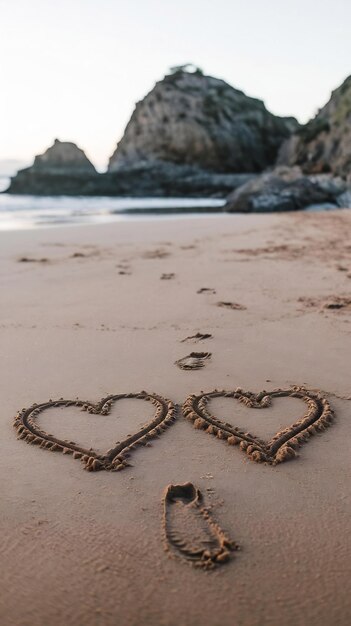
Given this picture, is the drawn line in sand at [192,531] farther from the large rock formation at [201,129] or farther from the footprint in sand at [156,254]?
the large rock formation at [201,129]

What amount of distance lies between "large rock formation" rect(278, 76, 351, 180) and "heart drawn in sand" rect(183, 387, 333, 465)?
1493 cm

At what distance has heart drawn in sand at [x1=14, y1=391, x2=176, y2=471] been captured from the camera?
1539 millimetres

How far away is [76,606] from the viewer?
1.03m

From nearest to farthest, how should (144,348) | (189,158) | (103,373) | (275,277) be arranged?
1. (103,373)
2. (144,348)
3. (275,277)
4. (189,158)

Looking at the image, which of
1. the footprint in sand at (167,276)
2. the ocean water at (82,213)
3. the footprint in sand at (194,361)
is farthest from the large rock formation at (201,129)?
the footprint in sand at (194,361)

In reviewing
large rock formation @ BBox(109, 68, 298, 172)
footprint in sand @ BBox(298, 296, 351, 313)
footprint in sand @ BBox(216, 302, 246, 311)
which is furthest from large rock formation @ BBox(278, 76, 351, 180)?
footprint in sand @ BBox(216, 302, 246, 311)

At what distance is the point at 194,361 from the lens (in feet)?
7.62

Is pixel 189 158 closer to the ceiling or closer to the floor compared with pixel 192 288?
Answer: closer to the ceiling

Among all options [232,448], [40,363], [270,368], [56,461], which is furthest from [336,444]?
[40,363]

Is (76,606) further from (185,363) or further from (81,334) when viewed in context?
(81,334)

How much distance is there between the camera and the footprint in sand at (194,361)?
2.28 metres

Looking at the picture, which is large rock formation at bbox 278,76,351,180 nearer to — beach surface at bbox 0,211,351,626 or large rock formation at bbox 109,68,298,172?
large rock formation at bbox 109,68,298,172

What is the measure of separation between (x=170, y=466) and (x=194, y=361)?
2.77ft

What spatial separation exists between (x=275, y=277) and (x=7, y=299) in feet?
6.32
